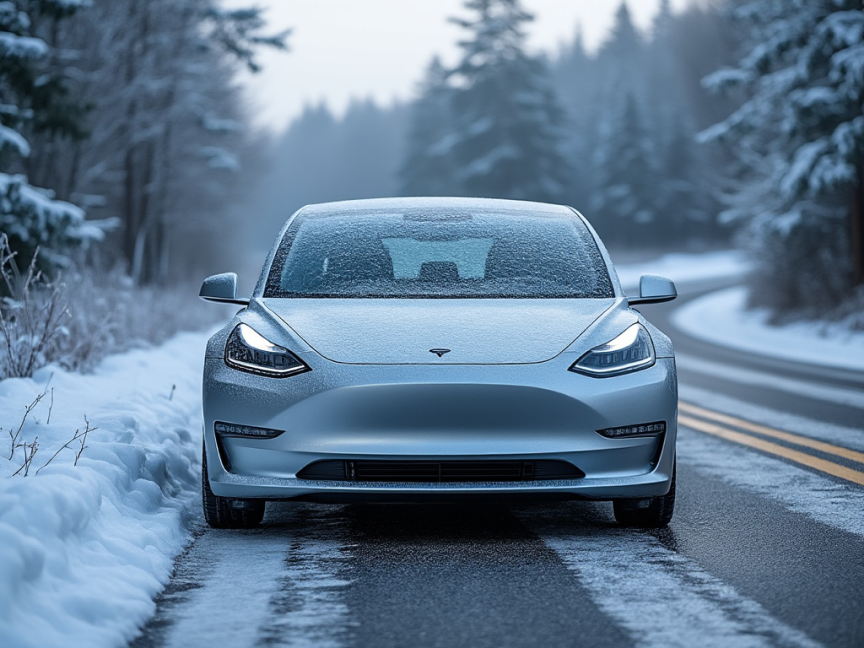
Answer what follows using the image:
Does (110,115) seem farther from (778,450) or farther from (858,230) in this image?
(778,450)

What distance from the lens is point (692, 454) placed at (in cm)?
794

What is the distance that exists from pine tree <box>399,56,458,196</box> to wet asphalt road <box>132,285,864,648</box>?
63.4m

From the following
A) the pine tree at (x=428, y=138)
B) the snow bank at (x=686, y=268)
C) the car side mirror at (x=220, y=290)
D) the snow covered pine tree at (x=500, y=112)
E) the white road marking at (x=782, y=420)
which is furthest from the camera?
the pine tree at (x=428, y=138)

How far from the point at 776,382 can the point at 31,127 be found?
373 inches

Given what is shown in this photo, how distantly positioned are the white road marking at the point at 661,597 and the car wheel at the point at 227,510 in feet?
4.27

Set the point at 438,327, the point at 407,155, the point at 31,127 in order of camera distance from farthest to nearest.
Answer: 1. the point at 407,155
2. the point at 31,127
3. the point at 438,327

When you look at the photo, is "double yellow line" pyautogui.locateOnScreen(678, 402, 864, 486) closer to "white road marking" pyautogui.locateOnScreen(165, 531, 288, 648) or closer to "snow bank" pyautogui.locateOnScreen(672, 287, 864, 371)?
"white road marking" pyautogui.locateOnScreen(165, 531, 288, 648)

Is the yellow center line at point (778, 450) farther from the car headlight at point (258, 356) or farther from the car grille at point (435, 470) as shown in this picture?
the car headlight at point (258, 356)

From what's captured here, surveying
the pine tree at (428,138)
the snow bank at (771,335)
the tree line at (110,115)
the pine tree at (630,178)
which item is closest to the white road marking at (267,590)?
the tree line at (110,115)

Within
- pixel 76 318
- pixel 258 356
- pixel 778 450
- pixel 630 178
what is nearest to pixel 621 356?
pixel 258 356

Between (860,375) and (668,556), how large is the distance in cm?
1097

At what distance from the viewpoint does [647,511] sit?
5.29 meters

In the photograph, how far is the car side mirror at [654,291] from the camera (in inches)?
232

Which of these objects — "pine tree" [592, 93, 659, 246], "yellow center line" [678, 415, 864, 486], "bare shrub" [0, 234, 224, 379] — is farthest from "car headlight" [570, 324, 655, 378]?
"pine tree" [592, 93, 659, 246]
